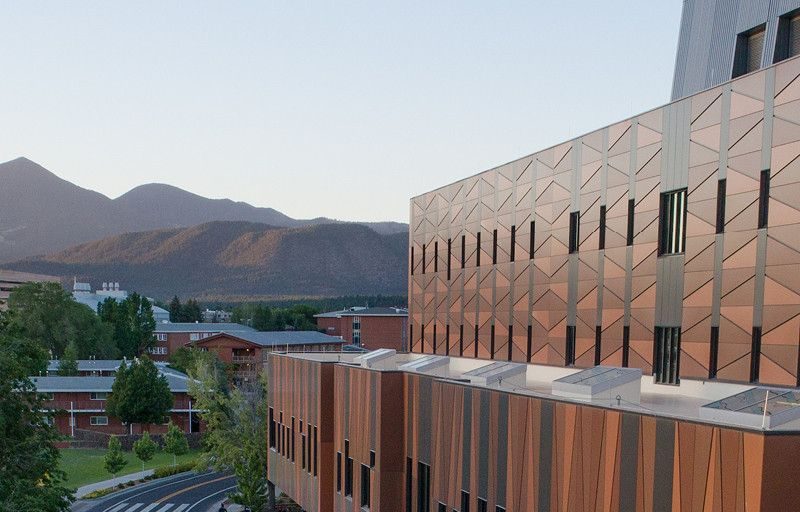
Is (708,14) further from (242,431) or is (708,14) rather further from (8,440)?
(242,431)

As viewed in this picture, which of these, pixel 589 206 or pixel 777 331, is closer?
pixel 777 331

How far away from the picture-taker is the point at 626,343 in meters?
23.1

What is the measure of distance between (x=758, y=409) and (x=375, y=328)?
339 feet

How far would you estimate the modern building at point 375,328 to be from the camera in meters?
112

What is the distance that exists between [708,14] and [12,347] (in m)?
24.6

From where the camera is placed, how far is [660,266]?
854 inches

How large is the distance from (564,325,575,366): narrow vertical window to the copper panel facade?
7 centimetres

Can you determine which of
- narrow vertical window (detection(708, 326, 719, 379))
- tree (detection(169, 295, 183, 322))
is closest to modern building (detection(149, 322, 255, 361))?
tree (detection(169, 295, 183, 322))

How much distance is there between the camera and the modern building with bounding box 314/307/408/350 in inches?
4422

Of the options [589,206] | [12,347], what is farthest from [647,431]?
[12,347]

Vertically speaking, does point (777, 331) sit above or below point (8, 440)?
above

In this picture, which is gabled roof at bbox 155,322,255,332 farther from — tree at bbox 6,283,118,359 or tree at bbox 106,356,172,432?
tree at bbox 106,356,172,432

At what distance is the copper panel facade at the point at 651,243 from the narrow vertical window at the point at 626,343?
8 cm

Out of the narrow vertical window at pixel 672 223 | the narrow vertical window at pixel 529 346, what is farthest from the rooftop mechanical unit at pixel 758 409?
the narrow vertical window at pixel 529 346
